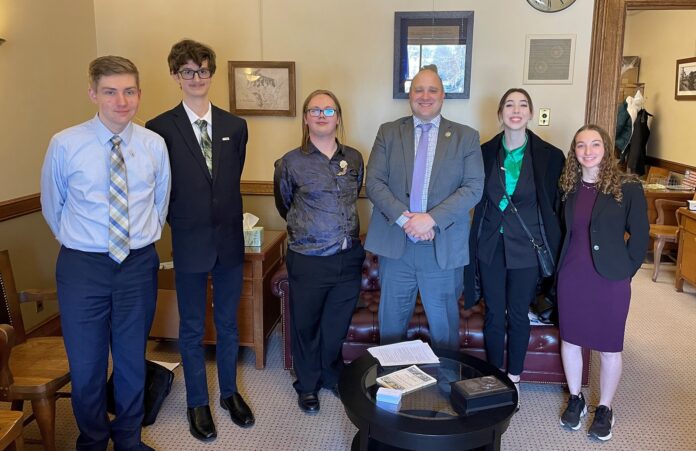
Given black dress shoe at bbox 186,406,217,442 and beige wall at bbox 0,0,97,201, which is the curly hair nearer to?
black dress shoe at bbox 186,406,217,442

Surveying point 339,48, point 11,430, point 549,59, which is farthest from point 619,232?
point 11,430

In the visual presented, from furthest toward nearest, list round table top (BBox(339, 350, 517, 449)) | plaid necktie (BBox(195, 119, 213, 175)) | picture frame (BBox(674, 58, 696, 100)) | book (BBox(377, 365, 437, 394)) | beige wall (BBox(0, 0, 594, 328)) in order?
picture frame (BBox(674, 58, 696, 100)) < beige wall (BBox(0, 0, 594, 328)) < plaid necktie (BBox(195, 119, 213, 175)) < book (BBox(377, 365, 437, 394)) < round table top (BBox(339, 350, 517, 449))

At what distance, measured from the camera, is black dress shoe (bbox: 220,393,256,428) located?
2.49m

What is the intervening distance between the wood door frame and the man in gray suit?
4.82 feet

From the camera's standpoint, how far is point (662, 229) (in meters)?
4.80

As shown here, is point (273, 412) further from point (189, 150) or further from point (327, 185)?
point (189, 150)

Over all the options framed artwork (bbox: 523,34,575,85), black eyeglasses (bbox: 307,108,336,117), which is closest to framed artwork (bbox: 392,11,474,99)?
framed artwork (bbox: 523,34,575,85)

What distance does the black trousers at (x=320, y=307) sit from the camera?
2430 mm

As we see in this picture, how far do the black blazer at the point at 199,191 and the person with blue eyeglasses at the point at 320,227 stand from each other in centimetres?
28

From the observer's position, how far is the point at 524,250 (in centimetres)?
243

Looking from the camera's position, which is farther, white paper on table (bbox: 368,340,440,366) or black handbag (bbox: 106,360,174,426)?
black handbag (bbox: 106,360,174,426)

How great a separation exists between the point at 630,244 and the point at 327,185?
A: 1.28 meters

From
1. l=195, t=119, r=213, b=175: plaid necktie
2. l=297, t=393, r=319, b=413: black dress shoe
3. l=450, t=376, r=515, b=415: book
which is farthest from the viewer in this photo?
l=297, t=393, r=319, b=413: black dress shoe

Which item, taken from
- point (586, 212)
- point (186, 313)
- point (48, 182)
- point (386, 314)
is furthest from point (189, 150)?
point (586, 212)
